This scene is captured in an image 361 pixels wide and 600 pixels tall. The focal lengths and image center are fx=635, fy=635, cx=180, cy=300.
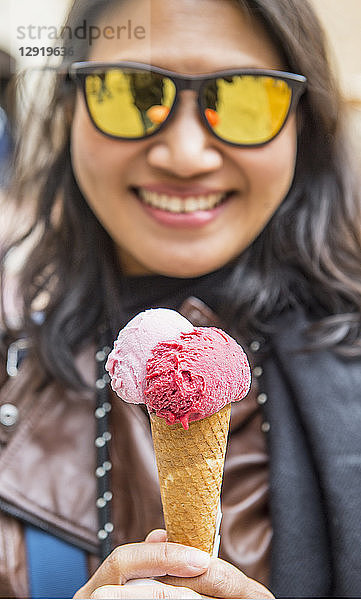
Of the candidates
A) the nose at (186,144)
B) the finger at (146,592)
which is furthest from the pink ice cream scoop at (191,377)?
the nose at (186,144)

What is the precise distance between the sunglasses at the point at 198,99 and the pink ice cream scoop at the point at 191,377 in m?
0.27

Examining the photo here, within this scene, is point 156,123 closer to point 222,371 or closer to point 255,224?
point 255,224

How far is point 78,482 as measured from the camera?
662 mm

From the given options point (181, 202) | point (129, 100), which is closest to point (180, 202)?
point (181, 202)

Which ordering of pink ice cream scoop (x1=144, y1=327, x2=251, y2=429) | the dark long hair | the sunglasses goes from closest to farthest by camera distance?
pink ice cream scoop (x1=144, y1=327, x2=251, y2=429), the sunglasses, the dark long hair

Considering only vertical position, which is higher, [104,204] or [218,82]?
[218,82]

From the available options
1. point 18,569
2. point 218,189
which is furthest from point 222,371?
point 18,569

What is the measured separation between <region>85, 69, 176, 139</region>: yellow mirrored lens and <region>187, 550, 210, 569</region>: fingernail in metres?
0.37

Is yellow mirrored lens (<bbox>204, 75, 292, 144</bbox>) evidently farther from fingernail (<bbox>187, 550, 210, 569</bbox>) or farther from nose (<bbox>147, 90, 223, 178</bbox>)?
fingernail (<bbox>187, 550, 210, 569</bbox>)

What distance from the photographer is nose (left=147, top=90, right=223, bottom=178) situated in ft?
1.93

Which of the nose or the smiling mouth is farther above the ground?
the nose

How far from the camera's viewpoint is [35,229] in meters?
0.82

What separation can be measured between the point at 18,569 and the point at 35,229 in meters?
0.41

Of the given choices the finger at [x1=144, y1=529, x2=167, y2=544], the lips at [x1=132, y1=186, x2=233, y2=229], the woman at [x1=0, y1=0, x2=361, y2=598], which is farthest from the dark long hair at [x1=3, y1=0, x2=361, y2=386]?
the finger at [x1=144, y1=529, x2=167, y2=544]
